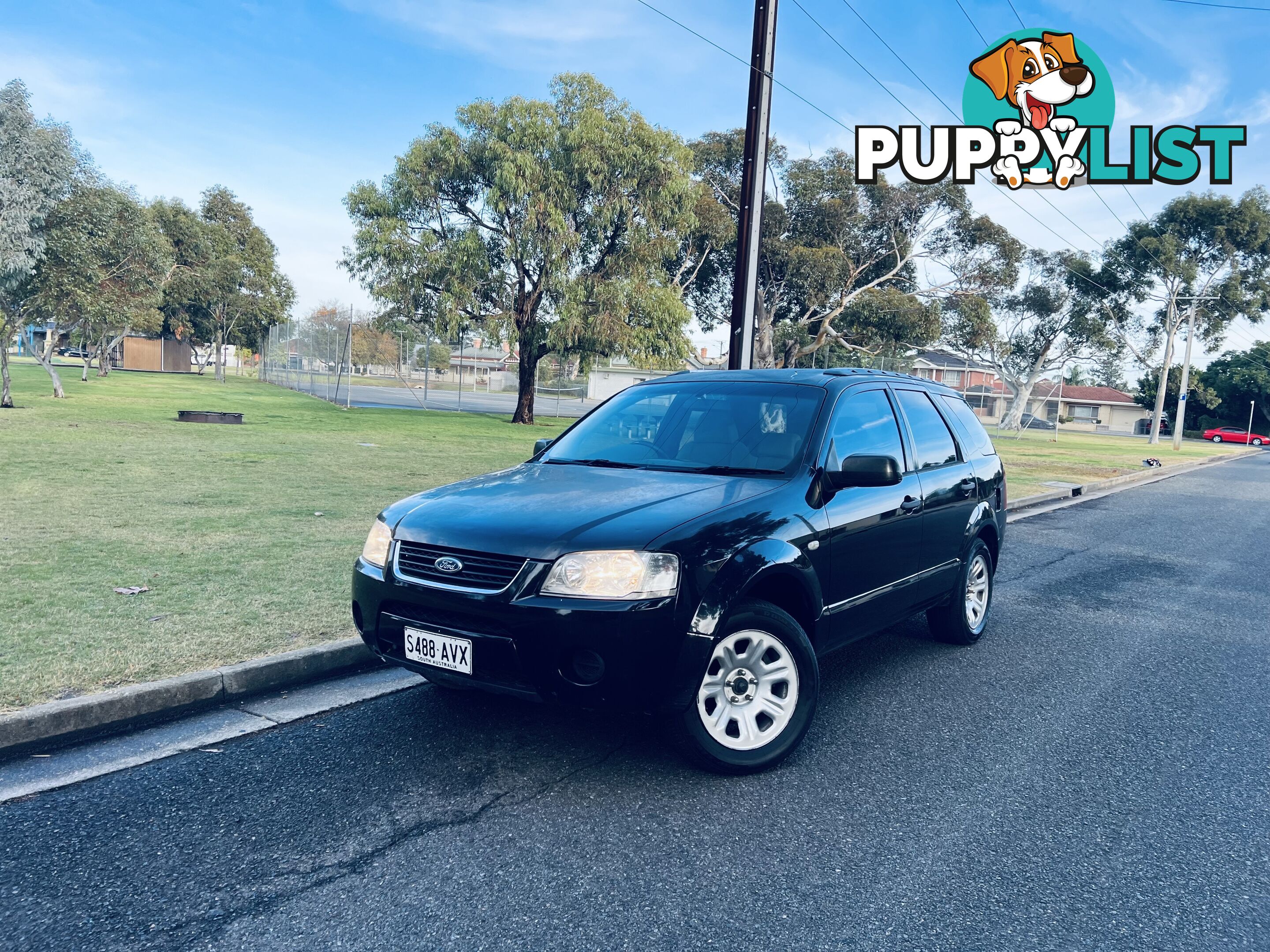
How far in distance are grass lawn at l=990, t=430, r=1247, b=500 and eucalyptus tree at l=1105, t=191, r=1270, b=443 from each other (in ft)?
16.9

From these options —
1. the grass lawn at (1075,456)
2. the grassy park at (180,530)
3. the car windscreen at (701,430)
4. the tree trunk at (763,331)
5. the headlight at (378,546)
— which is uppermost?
the tree trunk at (763,331)

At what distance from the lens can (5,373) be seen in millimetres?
19484

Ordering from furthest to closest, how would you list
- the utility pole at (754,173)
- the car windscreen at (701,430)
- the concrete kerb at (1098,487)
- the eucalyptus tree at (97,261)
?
the eucalyptus tree at (97,261) → the concrete kerb at (1098,487) → the utility pole at (754,173) → the car windscreen at (701,430)

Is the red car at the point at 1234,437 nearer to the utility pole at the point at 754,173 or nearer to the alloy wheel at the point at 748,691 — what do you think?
the utility pole at the point at 754,173

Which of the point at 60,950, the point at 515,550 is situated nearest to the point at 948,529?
the point at 515,550

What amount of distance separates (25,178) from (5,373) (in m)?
4.15

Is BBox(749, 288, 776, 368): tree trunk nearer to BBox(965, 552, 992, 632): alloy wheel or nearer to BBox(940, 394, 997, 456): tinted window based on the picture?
BBox(940, 394, 997, 456): tinted window

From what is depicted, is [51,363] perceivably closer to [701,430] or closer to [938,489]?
[701,430]

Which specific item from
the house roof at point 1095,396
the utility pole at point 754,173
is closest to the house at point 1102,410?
the house roof at point 1095,396

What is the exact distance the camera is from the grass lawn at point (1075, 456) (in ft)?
63.8

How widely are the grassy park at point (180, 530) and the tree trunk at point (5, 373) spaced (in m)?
0.33

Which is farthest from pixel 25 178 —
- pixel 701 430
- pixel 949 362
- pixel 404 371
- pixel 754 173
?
pixel 949 362

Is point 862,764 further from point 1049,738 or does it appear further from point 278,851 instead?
point 278,851

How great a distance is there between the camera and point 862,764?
398 centimetres
